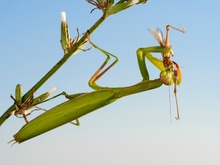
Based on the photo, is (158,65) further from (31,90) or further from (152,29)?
(31,90)

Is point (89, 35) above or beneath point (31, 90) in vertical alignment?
above

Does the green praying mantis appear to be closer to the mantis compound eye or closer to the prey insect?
the mantis compound eye

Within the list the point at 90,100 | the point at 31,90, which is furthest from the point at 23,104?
the point at 90,100

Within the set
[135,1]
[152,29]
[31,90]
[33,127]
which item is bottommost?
[33,127]

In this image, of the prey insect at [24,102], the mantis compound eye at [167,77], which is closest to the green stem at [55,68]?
the prey insect at [24,102]

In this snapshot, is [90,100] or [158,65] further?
[90,100]

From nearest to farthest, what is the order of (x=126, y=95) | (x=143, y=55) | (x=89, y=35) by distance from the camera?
1. (x=89, y=35)
2. (x=143, y=55)
3. (x=126, y=95)

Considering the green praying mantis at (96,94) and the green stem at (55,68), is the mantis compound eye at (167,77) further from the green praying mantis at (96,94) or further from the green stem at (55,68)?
the green stem at (55,68)

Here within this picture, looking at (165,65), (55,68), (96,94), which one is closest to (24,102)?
(55,68)
